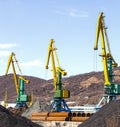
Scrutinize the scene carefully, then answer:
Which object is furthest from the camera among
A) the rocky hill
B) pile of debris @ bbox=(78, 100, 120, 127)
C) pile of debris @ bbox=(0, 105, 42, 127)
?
the rocky hill

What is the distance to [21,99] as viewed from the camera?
245ft

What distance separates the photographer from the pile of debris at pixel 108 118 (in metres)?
27.1

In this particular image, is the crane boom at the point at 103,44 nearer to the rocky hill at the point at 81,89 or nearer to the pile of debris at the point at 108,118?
the pile of debris at the point at 108,118

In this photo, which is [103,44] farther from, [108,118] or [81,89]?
[81,89]

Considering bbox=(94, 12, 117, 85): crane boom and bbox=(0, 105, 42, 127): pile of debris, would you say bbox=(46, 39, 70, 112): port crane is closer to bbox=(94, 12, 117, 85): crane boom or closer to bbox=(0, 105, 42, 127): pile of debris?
bbox=(94, 12, 117, 85): crane boom

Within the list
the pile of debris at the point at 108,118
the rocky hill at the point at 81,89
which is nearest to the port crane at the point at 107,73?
the pile of debris at the point at 108,118

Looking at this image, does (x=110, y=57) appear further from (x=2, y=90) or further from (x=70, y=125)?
(x=2, y=90)

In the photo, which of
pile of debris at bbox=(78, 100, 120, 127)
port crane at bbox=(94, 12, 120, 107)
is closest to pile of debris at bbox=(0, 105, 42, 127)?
pile of debris at bbox=(78, 100, 120, 127)

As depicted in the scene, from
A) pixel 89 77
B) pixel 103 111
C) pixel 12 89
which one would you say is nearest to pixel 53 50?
pixel 103 111

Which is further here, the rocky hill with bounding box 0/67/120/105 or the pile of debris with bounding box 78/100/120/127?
the rocky hill with bounding box 0/67/120/105

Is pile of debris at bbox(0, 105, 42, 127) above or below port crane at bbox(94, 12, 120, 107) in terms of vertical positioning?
below

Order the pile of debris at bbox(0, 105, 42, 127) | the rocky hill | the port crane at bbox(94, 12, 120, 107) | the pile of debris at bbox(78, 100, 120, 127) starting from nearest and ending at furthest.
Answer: the pile of debris at bbox(0, 105, 42, 127) → the pile of debris at bbox(78, 100, 120, 127) → the port crane at bbox(94, 12, 120, 107) → the rocky hill

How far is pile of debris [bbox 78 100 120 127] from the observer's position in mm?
27106

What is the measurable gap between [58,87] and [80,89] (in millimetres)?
84640
